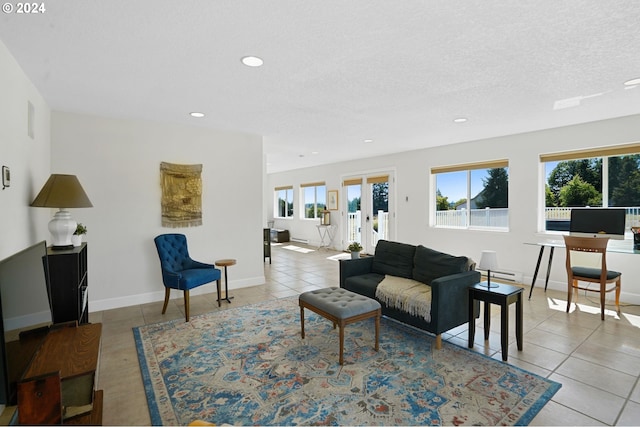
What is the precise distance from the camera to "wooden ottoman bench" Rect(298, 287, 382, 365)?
2.63 metres

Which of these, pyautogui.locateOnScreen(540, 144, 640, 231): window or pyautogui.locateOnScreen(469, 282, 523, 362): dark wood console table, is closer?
pyautogui.locateOnScreen(469, 282, 523, 362): dark wood console table

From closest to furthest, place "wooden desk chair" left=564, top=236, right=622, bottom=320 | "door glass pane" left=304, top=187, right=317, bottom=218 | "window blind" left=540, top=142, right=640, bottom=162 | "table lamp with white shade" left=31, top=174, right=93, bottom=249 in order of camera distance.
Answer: "table lamp with white shade" left=31, top=174, right=93, bottom=249 → "wooden desk chair" left=564, top=236, right=622, bottom=320 → "window blind" left=540, top=142, right=640, bottom=162 → "door glass pane" left=304, top=187, right=317, bottom=218

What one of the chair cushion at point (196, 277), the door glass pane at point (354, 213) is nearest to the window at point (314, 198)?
the door glass pane at point (354, 213)

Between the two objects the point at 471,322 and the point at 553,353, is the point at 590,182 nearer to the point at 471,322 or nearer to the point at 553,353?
the point at 553,353

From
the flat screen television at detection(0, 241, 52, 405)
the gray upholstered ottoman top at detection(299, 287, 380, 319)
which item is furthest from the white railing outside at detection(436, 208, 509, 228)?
the flat screen television at detection(0, 241, 52, 405)

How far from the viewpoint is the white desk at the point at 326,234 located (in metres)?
9.02

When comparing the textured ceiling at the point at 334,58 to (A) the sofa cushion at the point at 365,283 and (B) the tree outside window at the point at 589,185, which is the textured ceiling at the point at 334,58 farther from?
(A) the sofa cushion at the point at 365,283

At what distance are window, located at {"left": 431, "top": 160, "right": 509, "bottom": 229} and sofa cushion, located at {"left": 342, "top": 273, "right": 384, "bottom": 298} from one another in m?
3.06

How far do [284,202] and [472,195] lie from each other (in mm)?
6705

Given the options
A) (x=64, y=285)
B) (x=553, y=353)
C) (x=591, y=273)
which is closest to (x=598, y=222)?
(x=591, y=273)

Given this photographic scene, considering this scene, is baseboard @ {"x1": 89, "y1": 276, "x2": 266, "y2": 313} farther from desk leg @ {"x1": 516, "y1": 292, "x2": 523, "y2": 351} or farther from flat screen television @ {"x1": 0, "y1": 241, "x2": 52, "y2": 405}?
desk leg @ {"x1": 516, "y1": 292, "x2": 523, "y2": 351}

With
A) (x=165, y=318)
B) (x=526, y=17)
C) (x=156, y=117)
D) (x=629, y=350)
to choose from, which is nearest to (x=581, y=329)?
(x=629, y=350)

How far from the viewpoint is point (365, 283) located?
11.5 feet

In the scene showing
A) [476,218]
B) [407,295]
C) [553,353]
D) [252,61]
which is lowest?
[553,353]
